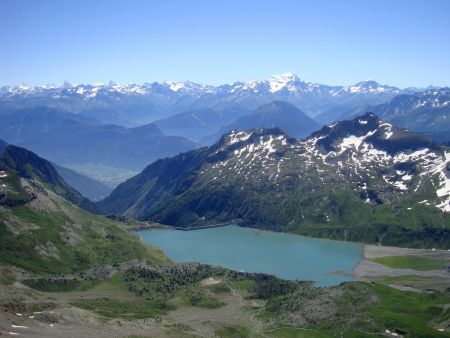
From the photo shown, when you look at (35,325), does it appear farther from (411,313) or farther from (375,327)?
(411,313)

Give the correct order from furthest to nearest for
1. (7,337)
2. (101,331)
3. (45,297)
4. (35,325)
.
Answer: (45,297) → (101,331) → (35,325) → (7,337)

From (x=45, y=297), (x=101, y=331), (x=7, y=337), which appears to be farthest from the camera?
(x=45, y=297)

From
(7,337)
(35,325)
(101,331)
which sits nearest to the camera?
(7,337)

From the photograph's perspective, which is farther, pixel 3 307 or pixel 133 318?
pixel 133 318

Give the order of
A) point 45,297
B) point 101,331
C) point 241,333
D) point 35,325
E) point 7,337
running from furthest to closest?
point 45,297
point 241,333
point 101,331
point 35,325
point 7,337

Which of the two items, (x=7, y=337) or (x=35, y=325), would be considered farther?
(x=35, y=325)

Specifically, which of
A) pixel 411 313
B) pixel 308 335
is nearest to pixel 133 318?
pixel 308 335

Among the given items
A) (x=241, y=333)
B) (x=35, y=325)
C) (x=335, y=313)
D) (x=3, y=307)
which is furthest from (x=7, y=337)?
(x=335, y=313)

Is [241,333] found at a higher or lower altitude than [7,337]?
lower

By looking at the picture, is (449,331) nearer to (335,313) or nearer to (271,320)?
(335,313)
